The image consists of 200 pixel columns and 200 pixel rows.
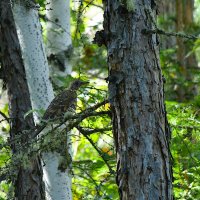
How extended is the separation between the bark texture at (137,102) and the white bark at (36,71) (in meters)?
2.22

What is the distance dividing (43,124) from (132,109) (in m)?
0.63

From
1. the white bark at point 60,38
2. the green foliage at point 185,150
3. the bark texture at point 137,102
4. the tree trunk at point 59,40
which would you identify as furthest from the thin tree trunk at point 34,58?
the bark texture at point 137,102

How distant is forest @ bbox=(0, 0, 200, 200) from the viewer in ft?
12.1

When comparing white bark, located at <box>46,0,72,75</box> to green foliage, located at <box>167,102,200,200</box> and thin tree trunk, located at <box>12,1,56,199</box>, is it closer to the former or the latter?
thin tree trunk, located at <box>12,1,56,199</box>

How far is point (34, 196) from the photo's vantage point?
582 centimetres

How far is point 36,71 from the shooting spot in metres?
6.00

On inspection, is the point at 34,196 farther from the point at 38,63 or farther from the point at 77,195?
the point at 77,195

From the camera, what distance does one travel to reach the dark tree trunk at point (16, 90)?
587 centimetres

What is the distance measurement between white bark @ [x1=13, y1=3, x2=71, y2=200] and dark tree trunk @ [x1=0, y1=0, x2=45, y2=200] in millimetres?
78

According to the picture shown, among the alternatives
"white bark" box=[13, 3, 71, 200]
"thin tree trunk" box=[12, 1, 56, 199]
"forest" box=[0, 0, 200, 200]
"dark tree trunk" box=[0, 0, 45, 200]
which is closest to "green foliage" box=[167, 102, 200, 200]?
"forest" box=[0, 0, 200, 200]

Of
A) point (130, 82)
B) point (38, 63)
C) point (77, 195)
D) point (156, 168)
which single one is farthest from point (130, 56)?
point (77, 195)

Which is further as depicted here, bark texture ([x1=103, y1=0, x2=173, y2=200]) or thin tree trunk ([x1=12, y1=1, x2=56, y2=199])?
thin tree trunk ([x1=12, y1=1, x2=56, y2=199])

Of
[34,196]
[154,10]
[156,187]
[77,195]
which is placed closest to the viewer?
[156,187]

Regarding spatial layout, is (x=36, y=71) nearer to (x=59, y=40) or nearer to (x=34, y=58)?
(x=34, y=58)
